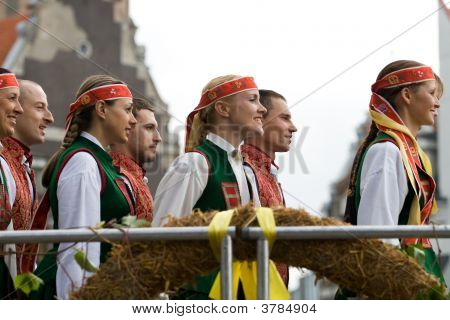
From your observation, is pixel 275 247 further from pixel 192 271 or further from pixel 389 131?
pixel 389 131

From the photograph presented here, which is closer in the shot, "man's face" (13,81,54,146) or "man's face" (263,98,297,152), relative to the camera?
"man's face" (13,81,54,146)

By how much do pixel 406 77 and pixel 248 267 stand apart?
2211 mm

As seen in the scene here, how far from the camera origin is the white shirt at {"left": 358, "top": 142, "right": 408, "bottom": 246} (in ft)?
22.7

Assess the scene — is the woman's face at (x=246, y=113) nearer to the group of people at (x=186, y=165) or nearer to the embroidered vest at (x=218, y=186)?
the group of people at (x=186, y=165)

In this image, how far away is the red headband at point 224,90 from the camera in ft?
25.5

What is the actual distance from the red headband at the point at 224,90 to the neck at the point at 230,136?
0.59 ft

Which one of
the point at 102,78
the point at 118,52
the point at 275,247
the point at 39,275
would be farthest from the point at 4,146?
the point at 118,52

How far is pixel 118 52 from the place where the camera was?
41.8 m

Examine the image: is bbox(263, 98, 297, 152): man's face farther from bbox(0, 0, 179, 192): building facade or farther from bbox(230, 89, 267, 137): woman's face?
bbox(0, 0, 179, 192): building facade

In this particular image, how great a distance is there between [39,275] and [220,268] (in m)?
1.28

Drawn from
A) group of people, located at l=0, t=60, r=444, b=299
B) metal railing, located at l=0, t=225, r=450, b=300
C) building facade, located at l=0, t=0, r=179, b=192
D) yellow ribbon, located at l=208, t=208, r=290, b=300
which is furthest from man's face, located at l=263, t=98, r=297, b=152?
building facade, located at l=0, t=0, r=179, b=192

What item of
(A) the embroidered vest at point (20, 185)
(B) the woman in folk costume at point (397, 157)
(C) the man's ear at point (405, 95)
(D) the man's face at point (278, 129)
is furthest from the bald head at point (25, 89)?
(C) the man's ear at point (405, 95)
